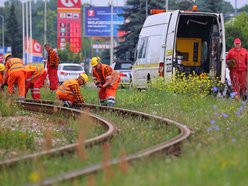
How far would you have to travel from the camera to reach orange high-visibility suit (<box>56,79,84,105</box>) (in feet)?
48.3

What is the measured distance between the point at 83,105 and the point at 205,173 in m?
9.86

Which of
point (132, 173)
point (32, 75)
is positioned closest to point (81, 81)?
point (32, 75)

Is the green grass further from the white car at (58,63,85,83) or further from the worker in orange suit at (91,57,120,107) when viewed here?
the white car at (58,63,85,83)

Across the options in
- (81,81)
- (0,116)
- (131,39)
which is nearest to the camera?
(0,116)

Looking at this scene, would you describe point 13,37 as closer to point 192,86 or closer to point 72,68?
point 72,68

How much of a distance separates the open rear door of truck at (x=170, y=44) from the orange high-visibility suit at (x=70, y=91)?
4.32 m

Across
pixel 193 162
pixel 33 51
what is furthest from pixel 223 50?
pixel 33 51

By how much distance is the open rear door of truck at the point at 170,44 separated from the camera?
18.6 meters

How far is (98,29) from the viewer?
74.4 meters

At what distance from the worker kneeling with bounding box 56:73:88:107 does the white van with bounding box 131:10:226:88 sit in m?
4.35

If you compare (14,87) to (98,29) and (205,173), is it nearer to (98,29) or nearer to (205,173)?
(205,173)

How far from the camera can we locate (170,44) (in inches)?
741

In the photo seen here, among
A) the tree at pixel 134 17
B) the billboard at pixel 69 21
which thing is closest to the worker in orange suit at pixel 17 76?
the tree at pixel 134 17

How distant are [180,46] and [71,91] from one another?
7567 millimetres
